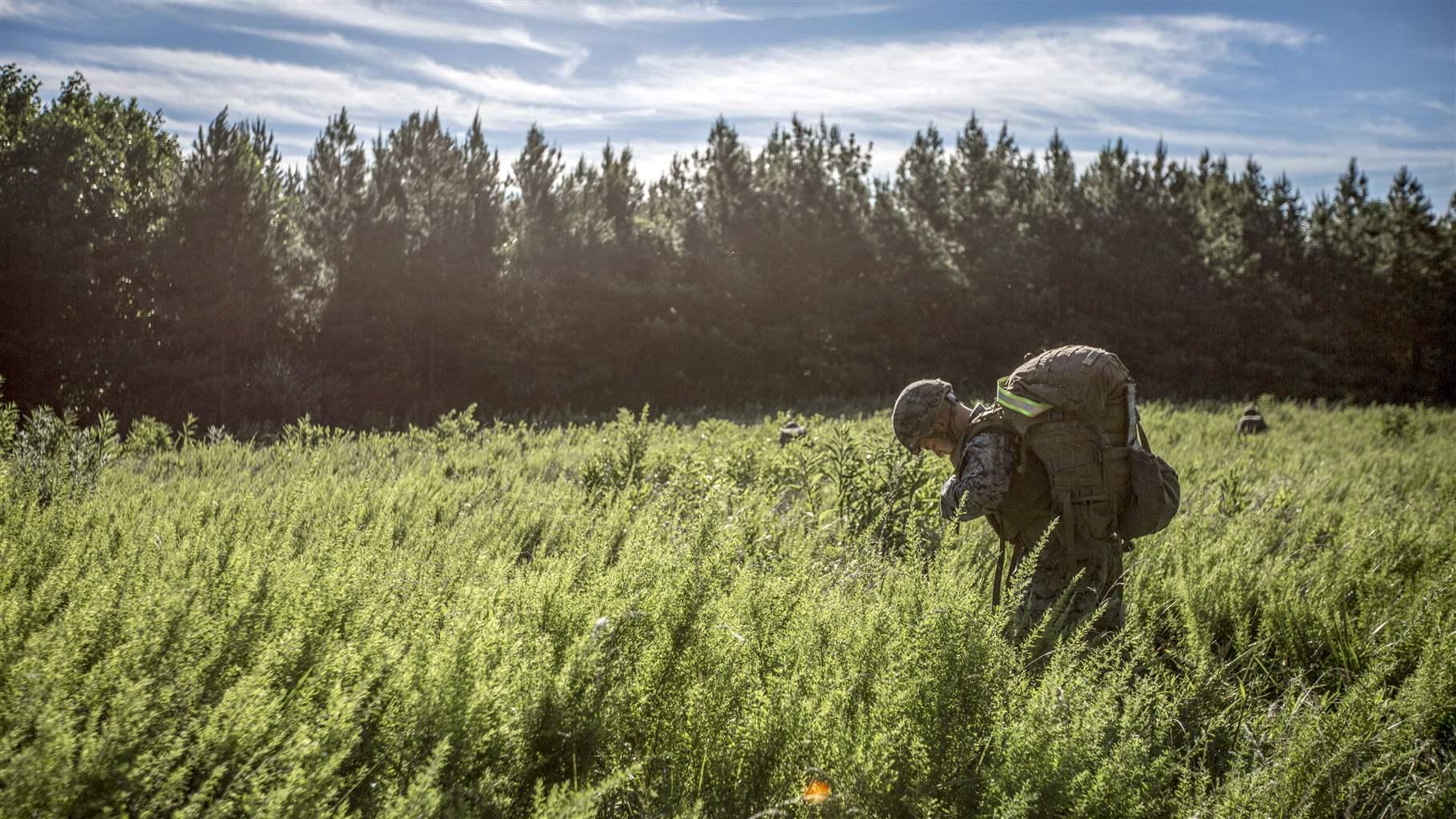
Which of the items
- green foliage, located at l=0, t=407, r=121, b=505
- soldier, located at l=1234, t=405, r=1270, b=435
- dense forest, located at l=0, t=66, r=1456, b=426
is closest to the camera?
green foliage, located at l=0, t=407, r=121, b=505

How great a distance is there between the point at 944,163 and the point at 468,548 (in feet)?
122

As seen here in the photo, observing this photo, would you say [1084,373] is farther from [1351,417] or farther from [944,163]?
[944,163]

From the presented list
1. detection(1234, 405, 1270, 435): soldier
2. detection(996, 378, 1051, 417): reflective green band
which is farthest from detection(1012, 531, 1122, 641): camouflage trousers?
detection(1234, 405, 1270, 435): soldier

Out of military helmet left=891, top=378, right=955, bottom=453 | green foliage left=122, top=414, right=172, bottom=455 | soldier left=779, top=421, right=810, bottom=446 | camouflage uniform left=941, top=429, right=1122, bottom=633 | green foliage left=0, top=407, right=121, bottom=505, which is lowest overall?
green foliage left=122, top=414, right=172, bottom=455

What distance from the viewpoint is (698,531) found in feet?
12.3

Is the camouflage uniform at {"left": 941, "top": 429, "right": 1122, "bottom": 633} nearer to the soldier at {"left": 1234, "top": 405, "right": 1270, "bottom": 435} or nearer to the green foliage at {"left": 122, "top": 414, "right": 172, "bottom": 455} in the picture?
the green foliage at {"left": 122, "top": 414, "right": 172, "bottom": 455}

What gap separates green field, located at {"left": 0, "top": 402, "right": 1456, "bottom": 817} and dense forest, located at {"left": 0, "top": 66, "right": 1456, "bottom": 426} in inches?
598

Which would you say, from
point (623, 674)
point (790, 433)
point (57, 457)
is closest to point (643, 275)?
point (790, 433)

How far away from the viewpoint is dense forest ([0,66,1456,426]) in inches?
751

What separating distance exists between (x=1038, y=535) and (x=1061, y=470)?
40 centimetres

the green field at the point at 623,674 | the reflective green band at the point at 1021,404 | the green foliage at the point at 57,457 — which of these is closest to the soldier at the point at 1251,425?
the green field at the point at 623,674

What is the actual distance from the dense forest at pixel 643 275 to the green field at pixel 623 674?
1520cm

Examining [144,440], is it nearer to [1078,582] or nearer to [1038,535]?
[1038,535]

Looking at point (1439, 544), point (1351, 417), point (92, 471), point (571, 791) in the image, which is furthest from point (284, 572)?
point (1351, 417)
